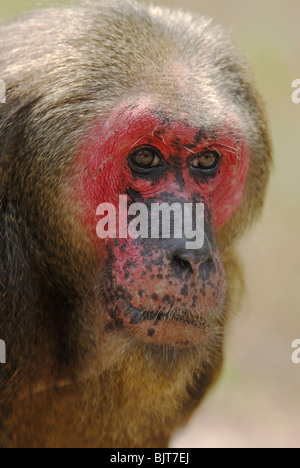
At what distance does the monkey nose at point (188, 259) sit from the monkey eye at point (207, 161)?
2.16 ft

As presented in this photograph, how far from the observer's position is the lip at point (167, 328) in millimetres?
4504

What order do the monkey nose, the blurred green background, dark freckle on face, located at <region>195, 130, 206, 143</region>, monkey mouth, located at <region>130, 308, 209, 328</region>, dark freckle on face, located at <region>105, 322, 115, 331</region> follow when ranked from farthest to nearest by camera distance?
the blurred green background < dark freckle on face, located at <region>105, 322, 115, 331</region> < dark freckle on face, located at <region>195, 130, 206, 143</region> < monkey mouth, located at <region>130, 308, 209, 328</region> < the monkey nose

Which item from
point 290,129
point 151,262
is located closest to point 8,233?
point 151,262

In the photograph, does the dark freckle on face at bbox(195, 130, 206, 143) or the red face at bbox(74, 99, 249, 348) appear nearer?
the red face at bbox(74, 99, 249, 348)

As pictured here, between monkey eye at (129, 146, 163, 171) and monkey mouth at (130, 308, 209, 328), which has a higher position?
monkey eye at (129, 146, 163, 171)

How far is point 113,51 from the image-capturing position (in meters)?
4.85

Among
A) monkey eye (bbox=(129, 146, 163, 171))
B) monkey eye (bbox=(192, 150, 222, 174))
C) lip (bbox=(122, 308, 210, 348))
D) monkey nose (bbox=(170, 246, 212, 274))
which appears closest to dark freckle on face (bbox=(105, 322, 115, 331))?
lip (bbox=(122, 308, 210, 348))

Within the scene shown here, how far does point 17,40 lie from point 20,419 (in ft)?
8.43

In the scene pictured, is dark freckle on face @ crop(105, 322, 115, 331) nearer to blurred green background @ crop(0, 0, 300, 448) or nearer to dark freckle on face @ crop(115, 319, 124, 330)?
dark freckle on face @ crop(115, 319, 124, 330)

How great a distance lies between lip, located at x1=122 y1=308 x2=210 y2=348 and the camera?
4504 mm

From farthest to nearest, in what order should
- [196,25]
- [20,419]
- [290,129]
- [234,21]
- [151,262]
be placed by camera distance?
[234,21], [290,129], [196,25], [20,419], [151,262]

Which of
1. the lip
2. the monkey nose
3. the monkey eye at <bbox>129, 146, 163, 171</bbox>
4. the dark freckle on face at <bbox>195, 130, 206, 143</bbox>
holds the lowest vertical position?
the lip

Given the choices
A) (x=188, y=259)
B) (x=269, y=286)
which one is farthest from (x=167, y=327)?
(x=269, y=286)

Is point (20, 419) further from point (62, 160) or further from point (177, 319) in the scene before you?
point (62, 160)
